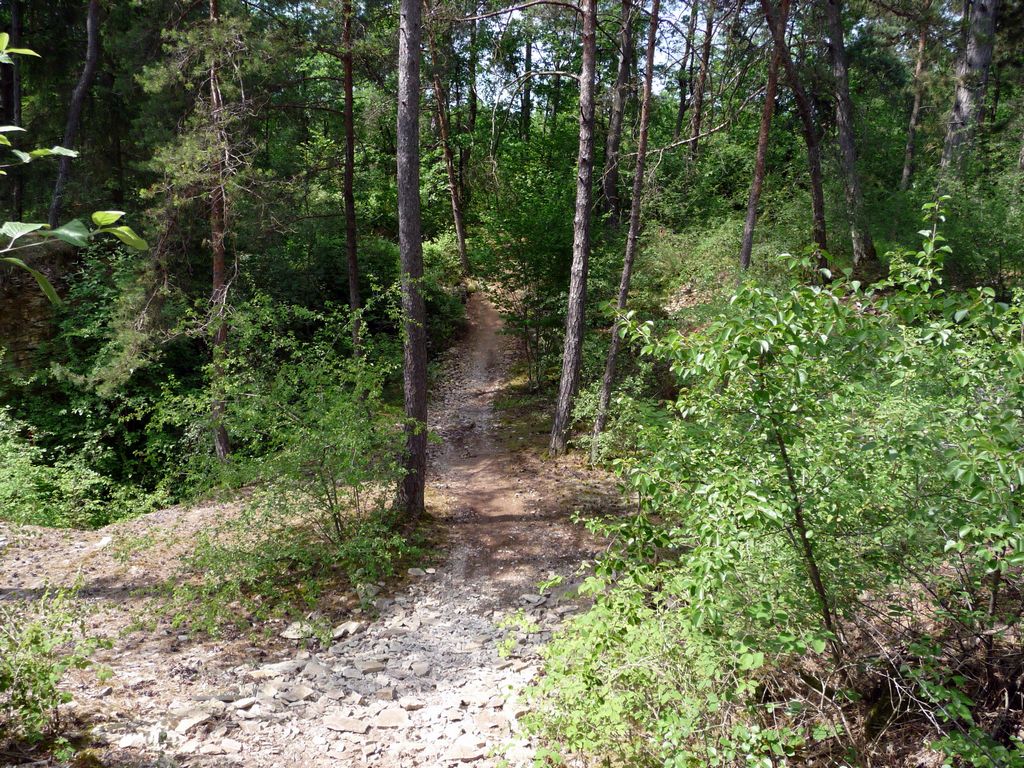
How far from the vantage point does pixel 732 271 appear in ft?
40.2

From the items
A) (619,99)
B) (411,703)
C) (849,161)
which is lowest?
(411,703)

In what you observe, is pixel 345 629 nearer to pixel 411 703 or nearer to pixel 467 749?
pixel 411 703

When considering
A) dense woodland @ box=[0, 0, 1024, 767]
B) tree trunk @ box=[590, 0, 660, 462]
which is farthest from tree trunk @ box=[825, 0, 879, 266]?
tree trunk @ box=[590, 0, 660, 462]

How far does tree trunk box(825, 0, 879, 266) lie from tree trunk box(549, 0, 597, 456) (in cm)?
647

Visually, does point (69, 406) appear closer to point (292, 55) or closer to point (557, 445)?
point (292, 55)

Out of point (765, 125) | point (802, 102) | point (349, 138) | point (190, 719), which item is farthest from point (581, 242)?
point (190, 719)

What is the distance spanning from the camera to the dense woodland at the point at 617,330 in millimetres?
3182

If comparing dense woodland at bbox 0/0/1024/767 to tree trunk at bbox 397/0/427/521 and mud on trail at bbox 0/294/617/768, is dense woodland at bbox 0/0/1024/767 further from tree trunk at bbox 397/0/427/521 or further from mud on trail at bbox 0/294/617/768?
mud on trail at bbox 0/294/617/768

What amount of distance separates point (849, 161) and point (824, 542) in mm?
13037

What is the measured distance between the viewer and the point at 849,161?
13.8m

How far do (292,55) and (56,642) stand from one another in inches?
397

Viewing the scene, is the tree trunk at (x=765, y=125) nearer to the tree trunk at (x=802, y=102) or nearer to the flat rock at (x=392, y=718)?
the tree trunk at (x=802, y=102)

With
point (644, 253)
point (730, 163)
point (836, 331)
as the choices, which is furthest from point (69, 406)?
point (730, 163)

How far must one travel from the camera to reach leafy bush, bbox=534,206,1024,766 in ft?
9.61
